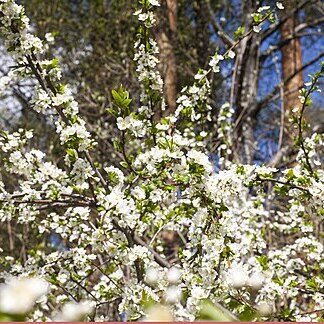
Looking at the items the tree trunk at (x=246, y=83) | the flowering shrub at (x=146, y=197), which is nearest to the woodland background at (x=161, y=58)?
the tree trunk at (x=246, y=83)

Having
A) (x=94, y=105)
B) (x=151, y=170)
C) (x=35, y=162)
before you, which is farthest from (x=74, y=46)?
(x=151, y=170)

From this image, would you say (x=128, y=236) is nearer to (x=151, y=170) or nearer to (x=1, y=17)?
(x=151, y=170)

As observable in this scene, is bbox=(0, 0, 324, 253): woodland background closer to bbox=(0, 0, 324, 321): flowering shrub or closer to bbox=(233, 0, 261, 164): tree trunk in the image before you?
bbox=(233, 0, 261, 164): tree trunk

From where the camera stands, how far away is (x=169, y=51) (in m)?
7.04

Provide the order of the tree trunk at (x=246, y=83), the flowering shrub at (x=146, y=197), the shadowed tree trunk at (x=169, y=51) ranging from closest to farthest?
the flowering shrub at (x=146, y=197), the tree trunk at (x=246, y=83), the shadowed tree trunk at (x=169, y=51)

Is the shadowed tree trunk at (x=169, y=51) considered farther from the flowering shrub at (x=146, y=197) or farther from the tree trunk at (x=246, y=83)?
the flowering shrub at (x=146, y=197)

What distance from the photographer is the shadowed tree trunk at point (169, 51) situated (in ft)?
22.8

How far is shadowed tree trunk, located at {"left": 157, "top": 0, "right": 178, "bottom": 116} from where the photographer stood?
22.8ft

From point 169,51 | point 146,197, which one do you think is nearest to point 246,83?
point 169,51

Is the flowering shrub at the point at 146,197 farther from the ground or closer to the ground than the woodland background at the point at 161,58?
closer to the ground

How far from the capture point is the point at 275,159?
6.12m

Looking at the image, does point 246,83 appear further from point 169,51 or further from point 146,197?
point 146,197

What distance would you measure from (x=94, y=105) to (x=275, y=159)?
2173mm

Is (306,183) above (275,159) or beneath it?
beneath
